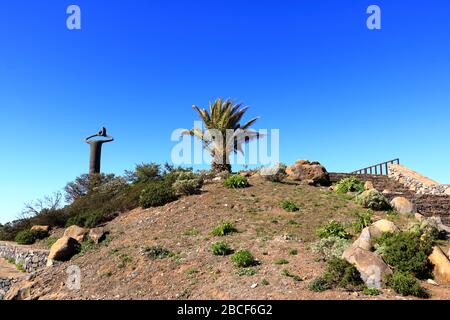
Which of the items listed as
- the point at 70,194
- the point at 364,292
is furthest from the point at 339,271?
the point at 70,194

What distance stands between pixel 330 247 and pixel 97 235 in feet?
36.4

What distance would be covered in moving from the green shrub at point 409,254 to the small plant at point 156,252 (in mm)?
7679

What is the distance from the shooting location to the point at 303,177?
82.9 ft

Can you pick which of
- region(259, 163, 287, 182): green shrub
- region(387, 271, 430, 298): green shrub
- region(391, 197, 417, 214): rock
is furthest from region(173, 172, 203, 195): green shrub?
region(387, 271, 430, 298): green shrub

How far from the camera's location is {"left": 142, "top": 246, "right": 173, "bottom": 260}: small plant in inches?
537

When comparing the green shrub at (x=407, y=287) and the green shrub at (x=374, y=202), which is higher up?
the green shrub at (x=374, y=202)

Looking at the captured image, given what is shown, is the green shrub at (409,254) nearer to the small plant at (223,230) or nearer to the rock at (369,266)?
the rock at (369,266)

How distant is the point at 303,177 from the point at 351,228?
10.2m

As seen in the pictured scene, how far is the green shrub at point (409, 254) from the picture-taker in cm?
1080

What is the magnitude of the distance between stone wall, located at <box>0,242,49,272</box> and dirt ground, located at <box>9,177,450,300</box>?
2.57 metres

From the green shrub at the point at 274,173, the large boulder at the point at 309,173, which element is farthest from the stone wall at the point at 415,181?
the green shrub at the point at 274,173

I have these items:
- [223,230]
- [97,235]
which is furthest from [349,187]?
[97,235]

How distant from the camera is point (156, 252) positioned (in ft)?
45.5

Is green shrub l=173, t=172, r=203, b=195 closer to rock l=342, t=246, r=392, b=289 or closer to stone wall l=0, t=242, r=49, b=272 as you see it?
stone wall l=0, t=242, r=49, b=272
